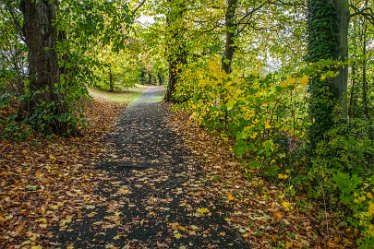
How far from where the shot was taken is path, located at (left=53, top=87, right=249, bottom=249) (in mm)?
3820

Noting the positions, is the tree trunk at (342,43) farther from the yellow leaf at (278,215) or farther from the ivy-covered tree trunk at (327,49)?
the yellow leaf at (278,215)

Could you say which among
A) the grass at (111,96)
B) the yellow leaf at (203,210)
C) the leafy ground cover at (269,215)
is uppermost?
the grass at (111,96)

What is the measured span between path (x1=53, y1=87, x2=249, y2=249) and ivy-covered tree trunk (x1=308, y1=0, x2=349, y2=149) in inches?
112

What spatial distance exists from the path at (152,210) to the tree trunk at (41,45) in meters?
2.51

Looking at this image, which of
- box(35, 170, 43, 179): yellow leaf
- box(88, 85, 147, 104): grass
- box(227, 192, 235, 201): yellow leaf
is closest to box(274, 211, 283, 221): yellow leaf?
box(227, 192, 235, 201): yellow leaf

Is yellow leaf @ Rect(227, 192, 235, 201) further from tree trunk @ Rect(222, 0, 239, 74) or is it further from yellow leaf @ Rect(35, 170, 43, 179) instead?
tree trunk @ Rect(222, 0, 239, 74)

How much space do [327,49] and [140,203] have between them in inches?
190

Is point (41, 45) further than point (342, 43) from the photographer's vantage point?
Yes

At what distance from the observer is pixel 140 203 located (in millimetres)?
4789

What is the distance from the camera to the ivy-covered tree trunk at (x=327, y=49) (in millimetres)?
6160

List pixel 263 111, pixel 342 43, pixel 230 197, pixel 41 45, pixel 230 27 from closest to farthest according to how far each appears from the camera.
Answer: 1. pixel 230 197
2. pixel 263 111
3. pixel 342 43
4. pixel 41 45
5. pixel 230 27

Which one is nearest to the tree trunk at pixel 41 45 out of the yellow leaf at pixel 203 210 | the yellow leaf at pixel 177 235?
the yellow leaf at pixel 203 210

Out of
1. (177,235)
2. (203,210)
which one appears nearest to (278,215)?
(203,210)

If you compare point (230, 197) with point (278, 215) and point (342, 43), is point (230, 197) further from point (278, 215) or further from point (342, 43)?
point (342, 43)
